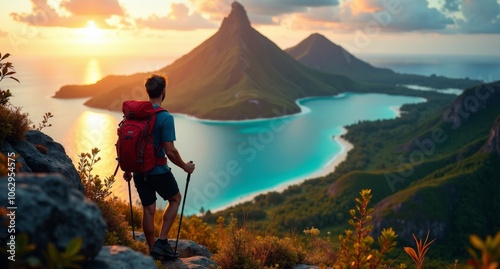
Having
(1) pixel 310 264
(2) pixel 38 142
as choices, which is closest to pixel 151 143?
(2) pixel 38 142

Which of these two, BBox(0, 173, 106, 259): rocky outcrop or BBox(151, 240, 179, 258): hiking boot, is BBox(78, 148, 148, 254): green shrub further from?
BBox(0, 173, 106, 259): rocky outcrop

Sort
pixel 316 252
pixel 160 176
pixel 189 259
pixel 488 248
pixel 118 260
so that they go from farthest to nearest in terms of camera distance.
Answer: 1. pixel 316 252
2. pixel 189 259
3. pixel 160 176
4. pixel 118 260
5. pixel 488 248

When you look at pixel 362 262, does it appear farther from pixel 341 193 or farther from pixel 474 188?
pixel 474 188

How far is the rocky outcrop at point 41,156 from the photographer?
6.42m

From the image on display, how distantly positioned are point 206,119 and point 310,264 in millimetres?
182385

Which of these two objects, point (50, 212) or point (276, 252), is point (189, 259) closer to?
point (276, 252)

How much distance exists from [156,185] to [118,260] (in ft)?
11.2

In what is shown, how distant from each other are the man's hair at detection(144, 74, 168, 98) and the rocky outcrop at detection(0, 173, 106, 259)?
3.87m

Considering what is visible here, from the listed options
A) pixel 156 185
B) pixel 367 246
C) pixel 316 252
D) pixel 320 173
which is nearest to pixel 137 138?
pixel 156 185

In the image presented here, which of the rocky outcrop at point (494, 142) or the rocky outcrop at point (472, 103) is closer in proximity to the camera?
the rocky outcrop at point (494, 142)

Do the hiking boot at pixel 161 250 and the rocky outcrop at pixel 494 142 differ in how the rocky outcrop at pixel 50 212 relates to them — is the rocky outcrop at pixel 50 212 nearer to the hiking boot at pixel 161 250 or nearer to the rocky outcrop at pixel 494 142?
the hiking boot at pixel 161 250

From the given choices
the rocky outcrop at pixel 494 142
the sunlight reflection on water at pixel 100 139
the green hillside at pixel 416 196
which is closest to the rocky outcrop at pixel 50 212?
the green hillside at pixel 416 196

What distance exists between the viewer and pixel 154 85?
265 inches

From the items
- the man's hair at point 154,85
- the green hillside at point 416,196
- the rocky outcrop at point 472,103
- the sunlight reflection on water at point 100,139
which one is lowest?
the green hillside at point 416,196
